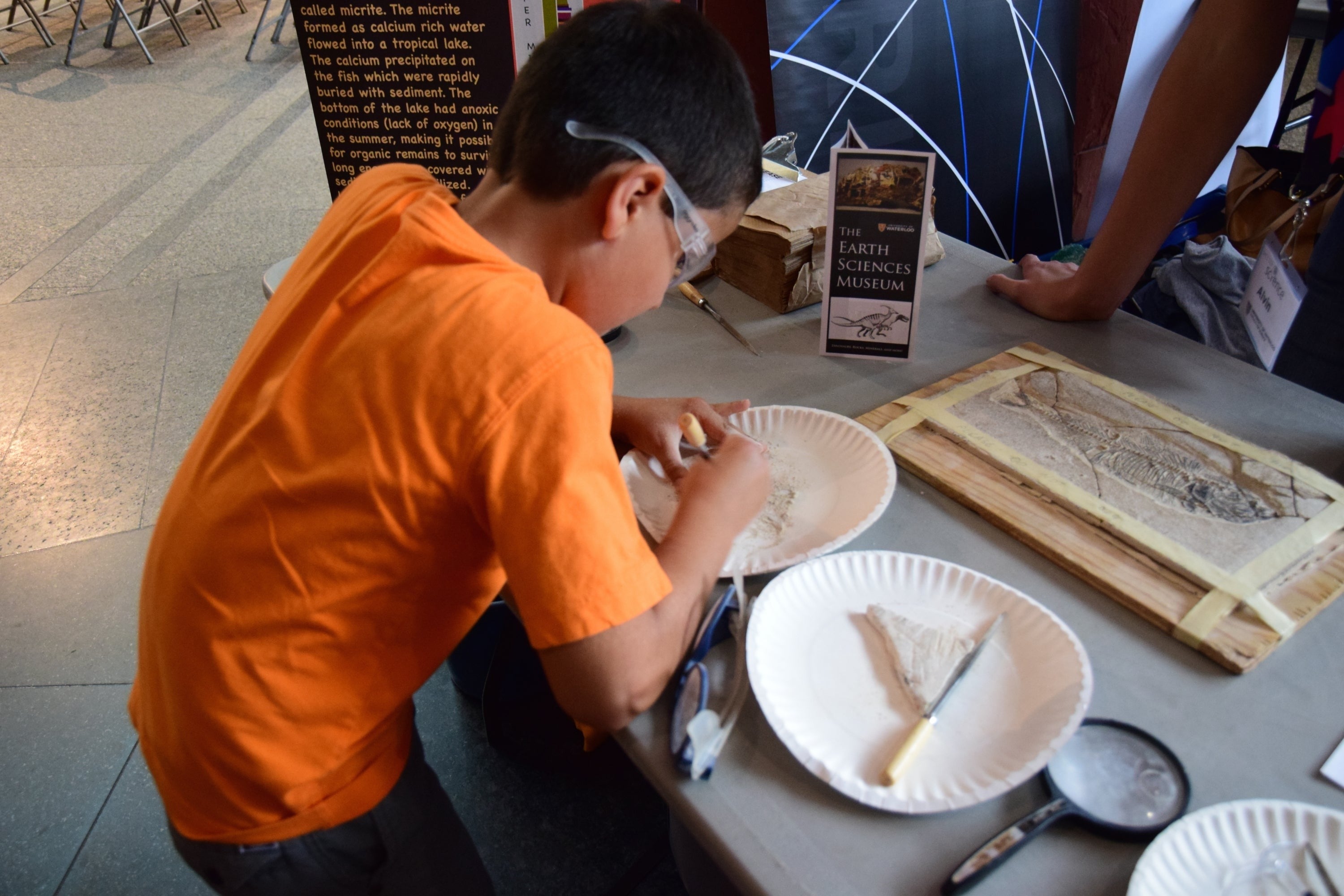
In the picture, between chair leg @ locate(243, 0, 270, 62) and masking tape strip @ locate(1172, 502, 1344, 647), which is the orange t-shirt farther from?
chair leg @ locate(243, 0, 270, 62)

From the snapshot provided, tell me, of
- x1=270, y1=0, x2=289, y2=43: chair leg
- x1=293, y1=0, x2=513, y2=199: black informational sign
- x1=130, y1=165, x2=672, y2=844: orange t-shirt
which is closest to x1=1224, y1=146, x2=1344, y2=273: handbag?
x1=293, y1=0, x2=513, y2=199: black informational sign

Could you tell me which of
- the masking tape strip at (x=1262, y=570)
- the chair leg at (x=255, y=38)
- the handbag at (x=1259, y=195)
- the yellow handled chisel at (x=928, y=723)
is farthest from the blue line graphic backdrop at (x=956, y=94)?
the chair leg at (x=255, y=38)

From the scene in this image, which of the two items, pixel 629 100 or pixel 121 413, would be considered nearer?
pixel 629 100

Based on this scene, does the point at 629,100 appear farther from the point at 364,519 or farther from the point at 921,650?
the point at 921,650

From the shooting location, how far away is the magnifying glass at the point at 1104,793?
23.8 inches

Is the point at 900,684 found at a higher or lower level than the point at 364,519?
lower

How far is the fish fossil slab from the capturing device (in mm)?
904

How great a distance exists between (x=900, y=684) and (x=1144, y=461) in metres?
0.46

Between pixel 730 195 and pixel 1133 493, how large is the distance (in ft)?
1.83

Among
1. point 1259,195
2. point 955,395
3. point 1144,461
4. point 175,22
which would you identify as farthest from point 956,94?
point 175,22

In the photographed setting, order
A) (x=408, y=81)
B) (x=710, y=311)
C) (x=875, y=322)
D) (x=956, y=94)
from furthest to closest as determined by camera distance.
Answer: (x=956, y=94)
(x=408, y=81)
(x=710, y=311)
(x=875, y=322)

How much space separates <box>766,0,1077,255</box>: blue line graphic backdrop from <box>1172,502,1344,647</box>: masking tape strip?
1.33m

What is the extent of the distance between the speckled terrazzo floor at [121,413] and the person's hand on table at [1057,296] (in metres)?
1.16

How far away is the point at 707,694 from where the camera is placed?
A: 0.74m
